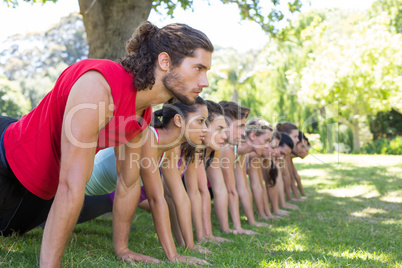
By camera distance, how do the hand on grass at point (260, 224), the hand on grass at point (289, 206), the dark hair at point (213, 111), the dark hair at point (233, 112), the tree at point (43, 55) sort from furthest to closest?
the tree at point (43, 55) < the hand on grass at point (289, 206) < the dark hair at point (233, 112) < the hand on grass at point (260, 224) < the dark hair at point (213, 111)

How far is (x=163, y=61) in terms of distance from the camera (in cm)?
238

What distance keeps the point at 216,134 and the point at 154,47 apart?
1915 millimetres

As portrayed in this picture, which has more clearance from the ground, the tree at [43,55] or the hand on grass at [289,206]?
the tree at [43,55]

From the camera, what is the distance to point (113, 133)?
8.37 ft

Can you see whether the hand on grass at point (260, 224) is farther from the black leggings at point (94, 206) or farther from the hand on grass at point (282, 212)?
the black leggings at point (94, 206)

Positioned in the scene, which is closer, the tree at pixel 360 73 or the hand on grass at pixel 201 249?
the hand on grass at pixel 201 249

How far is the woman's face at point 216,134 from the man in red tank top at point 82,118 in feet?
4.85

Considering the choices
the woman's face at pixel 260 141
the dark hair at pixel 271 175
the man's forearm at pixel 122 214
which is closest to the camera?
the man's forearm at pixel 122 214

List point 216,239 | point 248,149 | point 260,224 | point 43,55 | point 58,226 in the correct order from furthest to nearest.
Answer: point 43,55 → point 248,149 → point 260,224 → point 216,239 → point 58,226

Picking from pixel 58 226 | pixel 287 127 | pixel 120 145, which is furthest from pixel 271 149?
pixel 58 226

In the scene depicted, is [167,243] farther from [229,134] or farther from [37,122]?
[229,134]

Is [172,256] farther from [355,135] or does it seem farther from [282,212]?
[355,135]

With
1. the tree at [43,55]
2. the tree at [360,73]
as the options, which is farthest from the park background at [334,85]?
the tree at [43,55]

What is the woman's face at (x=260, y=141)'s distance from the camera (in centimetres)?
524
